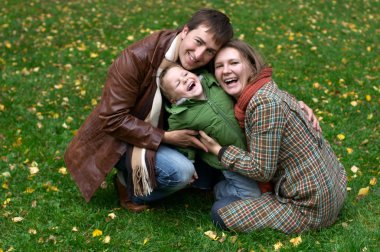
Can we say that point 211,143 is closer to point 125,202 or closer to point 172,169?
point 172,169

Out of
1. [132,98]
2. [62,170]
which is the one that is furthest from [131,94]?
[62,170]

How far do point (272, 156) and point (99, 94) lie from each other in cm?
337

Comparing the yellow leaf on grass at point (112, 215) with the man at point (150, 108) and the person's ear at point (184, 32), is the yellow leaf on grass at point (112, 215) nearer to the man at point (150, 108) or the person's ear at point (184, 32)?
the man at point (150, 108)

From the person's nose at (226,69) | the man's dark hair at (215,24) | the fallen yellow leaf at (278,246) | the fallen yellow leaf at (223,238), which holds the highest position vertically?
the man's dark hair at (215,24)

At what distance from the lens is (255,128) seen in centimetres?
307

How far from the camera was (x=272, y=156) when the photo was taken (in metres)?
3.08

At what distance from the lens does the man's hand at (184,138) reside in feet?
10.8

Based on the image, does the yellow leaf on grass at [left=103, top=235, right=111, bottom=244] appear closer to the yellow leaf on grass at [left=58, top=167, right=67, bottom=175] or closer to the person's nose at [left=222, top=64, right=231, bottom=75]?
the yellow leaf on grass at [left=58, top=167, right=67, bottom=175]

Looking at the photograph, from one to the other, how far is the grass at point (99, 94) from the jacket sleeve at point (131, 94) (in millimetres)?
671

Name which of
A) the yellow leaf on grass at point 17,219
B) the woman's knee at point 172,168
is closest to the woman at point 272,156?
the woman's knee at point 172,168

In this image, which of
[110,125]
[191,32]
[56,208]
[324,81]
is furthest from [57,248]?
[324,81]

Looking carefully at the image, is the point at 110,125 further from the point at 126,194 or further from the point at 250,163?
the point at 250,163

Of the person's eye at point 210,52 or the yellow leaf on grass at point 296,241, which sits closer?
the yellow leaf on grass at point 296,241

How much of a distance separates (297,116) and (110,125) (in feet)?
4.03
